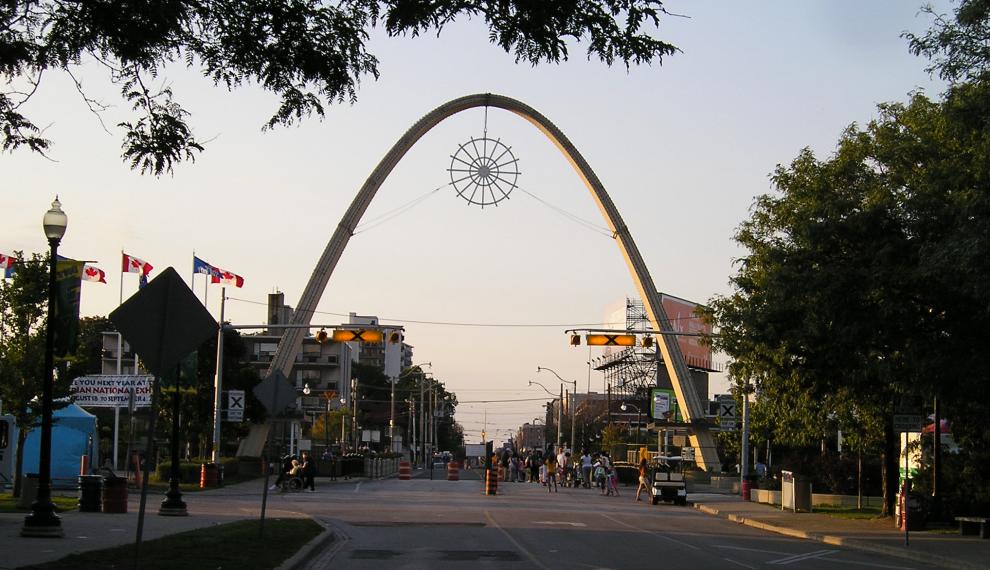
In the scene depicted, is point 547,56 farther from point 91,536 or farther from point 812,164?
point 812,164

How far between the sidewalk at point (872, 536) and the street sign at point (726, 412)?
7403mm

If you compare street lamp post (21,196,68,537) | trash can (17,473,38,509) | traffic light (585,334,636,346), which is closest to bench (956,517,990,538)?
traffic light (585,334,636,346)

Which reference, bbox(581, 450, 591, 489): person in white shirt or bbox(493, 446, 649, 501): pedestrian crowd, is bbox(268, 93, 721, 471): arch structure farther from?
bbox(581, 450, 591, 489): person in white shirt

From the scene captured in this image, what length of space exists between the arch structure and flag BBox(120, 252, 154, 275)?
19.1 metres

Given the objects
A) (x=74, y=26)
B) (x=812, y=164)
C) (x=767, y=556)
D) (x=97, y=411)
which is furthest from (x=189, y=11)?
(x=97, y=411)

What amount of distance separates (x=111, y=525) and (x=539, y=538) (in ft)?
28.5

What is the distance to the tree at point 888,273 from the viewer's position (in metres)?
22.4

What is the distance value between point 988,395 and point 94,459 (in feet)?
126

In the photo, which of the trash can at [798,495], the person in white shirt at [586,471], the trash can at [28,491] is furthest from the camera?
the person in white shirt at [586,471]

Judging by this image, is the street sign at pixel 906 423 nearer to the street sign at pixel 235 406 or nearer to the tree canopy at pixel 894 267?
the tree canopy at pixel 894 267

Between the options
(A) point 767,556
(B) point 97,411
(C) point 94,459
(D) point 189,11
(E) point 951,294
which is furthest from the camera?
(B) point 97,411

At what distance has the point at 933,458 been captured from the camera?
1309 inches

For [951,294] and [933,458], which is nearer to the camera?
[951,294]

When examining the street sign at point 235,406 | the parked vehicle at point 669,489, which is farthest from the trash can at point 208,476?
the parked vehicle at point 669,489
